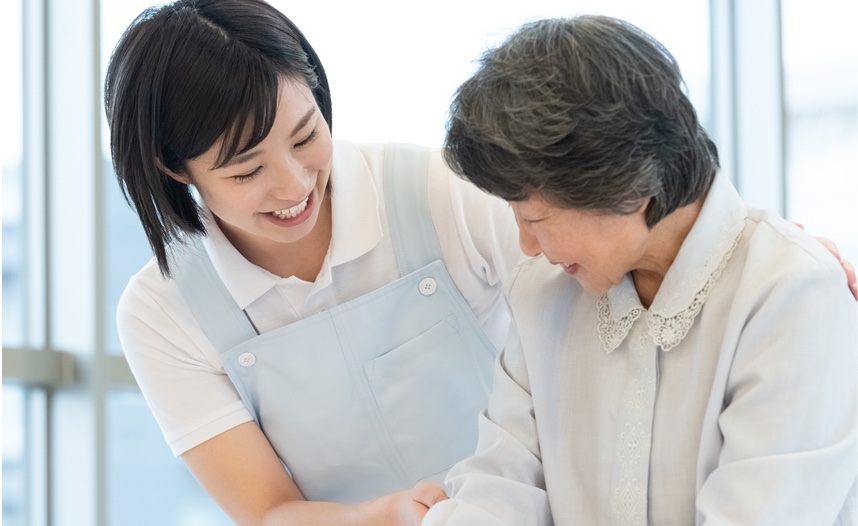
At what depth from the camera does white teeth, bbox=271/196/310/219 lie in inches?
66.6

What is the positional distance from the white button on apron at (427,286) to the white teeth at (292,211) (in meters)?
0.27

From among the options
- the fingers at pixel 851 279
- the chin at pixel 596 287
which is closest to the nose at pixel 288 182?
the chin at pixel 596 287

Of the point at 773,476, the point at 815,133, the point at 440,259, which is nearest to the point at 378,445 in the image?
the point at 440,259

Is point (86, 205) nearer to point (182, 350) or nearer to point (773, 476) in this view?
point (182, 350)

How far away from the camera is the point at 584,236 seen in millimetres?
1349

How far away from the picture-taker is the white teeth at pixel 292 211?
169 centimetres

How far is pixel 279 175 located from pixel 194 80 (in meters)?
0.19

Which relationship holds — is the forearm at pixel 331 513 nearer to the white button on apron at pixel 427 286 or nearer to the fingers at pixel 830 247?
the white button on apron at pixel 427 286

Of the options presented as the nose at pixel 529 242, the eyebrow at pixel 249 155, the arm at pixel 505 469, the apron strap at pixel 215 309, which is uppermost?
the eyebrow at pixel 249 155

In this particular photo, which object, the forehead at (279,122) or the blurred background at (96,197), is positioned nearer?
the forehead at (279,122)

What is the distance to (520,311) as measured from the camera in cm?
161

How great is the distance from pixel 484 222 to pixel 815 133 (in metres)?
2.39

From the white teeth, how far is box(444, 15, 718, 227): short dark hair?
45 cm

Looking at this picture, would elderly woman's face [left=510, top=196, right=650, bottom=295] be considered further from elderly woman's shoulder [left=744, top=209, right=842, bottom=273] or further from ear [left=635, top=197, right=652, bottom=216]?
elderly woman's shoulder [left=744, top=209, right=842, bottom=273]
